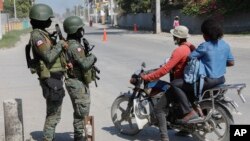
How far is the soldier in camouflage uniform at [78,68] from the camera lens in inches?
222

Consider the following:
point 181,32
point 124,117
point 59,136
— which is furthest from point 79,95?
point 181,32

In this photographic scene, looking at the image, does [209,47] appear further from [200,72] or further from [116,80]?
[116,80]

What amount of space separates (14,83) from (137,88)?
713cm

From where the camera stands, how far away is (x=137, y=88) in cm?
641

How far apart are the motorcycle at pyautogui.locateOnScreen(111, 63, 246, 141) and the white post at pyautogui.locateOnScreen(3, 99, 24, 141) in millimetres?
1449

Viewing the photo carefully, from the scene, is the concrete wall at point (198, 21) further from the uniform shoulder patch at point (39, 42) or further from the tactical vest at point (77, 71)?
the uniform shoulder patch at point (39, 42)

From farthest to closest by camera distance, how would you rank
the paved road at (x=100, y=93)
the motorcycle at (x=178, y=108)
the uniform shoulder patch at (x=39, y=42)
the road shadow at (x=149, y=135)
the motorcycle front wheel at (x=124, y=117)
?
the paved road at (x=100, y=93) < the motorcycle front wheel at (x=124, y=117) < the road shadow at (x=149, y=135) < the motorcycle at (x=178, y=108) < the uniform shoulder patch at (x=39, y=42)

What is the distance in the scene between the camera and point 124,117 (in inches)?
268

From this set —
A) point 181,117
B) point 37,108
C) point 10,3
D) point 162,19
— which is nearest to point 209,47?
point 181,117

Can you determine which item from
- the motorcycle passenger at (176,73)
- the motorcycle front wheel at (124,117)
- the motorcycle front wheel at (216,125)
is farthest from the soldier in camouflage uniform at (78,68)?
the motorcycle front wheel at (216,125)

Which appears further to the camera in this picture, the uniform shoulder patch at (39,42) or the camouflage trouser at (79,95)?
the camouflage trouser at (79,95)

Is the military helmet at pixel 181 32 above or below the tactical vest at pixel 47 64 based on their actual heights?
above

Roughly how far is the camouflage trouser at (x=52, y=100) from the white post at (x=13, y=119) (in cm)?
32

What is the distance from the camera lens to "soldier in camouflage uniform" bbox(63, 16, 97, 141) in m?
5.63
